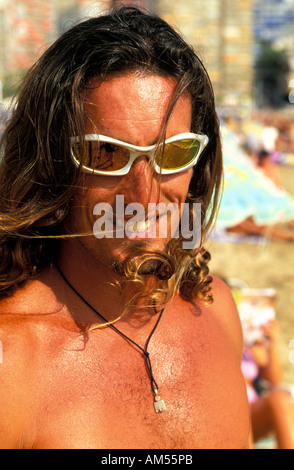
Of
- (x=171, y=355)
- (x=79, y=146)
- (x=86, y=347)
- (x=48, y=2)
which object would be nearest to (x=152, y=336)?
(x=171, y=355)

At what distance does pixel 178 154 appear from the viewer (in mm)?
1299

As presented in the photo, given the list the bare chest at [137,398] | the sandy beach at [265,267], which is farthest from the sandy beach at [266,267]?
the bare chest at [137,398]

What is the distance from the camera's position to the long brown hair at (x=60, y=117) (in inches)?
49.8

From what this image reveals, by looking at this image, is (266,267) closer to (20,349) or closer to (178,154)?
(178,154)

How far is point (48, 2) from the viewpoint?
37156mm

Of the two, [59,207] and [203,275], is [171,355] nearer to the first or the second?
[203,275]

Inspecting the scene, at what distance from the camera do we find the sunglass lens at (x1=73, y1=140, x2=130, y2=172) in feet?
3.97

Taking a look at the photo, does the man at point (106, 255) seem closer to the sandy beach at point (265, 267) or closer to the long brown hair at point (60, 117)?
the long brown hair at point (60, 117)

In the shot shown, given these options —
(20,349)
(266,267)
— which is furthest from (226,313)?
(266,267)

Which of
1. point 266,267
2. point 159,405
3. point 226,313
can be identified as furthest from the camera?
point 266,267

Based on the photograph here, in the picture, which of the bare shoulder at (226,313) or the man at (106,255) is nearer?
the man at (106,255)

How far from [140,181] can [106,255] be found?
24 cm

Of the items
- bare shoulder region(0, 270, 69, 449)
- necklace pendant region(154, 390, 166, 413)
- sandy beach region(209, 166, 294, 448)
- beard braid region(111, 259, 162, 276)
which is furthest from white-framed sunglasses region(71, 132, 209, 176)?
→ sandy beach region(209, 166, 294, 448)

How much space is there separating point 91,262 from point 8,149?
0.44 metres
